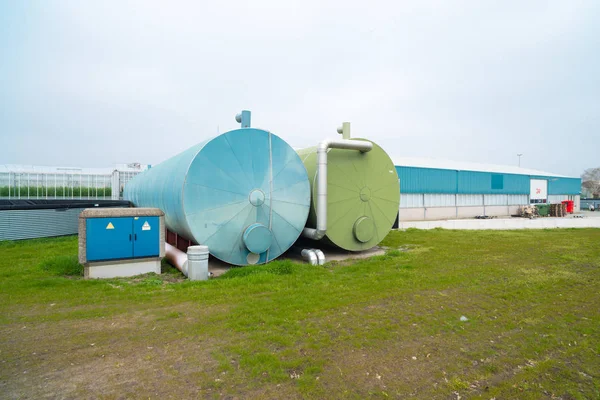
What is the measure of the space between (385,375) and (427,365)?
675mm

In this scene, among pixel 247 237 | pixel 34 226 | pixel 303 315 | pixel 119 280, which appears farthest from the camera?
pixel 34 226

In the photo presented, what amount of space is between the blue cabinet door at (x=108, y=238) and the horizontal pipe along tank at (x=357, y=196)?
5922 millimetres

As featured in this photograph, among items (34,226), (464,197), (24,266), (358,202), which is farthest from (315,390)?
(464,197)

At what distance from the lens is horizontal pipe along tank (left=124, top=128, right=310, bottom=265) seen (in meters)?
9.78

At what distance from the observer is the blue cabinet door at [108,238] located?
910cm

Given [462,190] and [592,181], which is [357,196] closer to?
[462,190]

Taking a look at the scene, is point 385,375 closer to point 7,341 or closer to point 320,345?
point 320,345

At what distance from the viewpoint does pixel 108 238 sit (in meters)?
9.29

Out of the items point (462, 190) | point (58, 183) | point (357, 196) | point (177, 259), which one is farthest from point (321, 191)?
point (462, 190)

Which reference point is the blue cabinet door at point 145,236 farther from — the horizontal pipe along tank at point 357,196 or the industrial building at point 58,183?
the industrial building at point 58,183

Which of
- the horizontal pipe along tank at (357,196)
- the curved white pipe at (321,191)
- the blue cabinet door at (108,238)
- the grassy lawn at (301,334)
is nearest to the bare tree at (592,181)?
the horizontal pipe along tank at (357,196)

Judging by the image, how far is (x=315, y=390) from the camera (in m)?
4.12

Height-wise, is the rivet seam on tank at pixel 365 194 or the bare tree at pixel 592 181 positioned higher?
the bare tree at pixel 592 181

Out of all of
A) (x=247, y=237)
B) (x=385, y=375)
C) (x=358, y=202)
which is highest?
(x=358, y=202)
